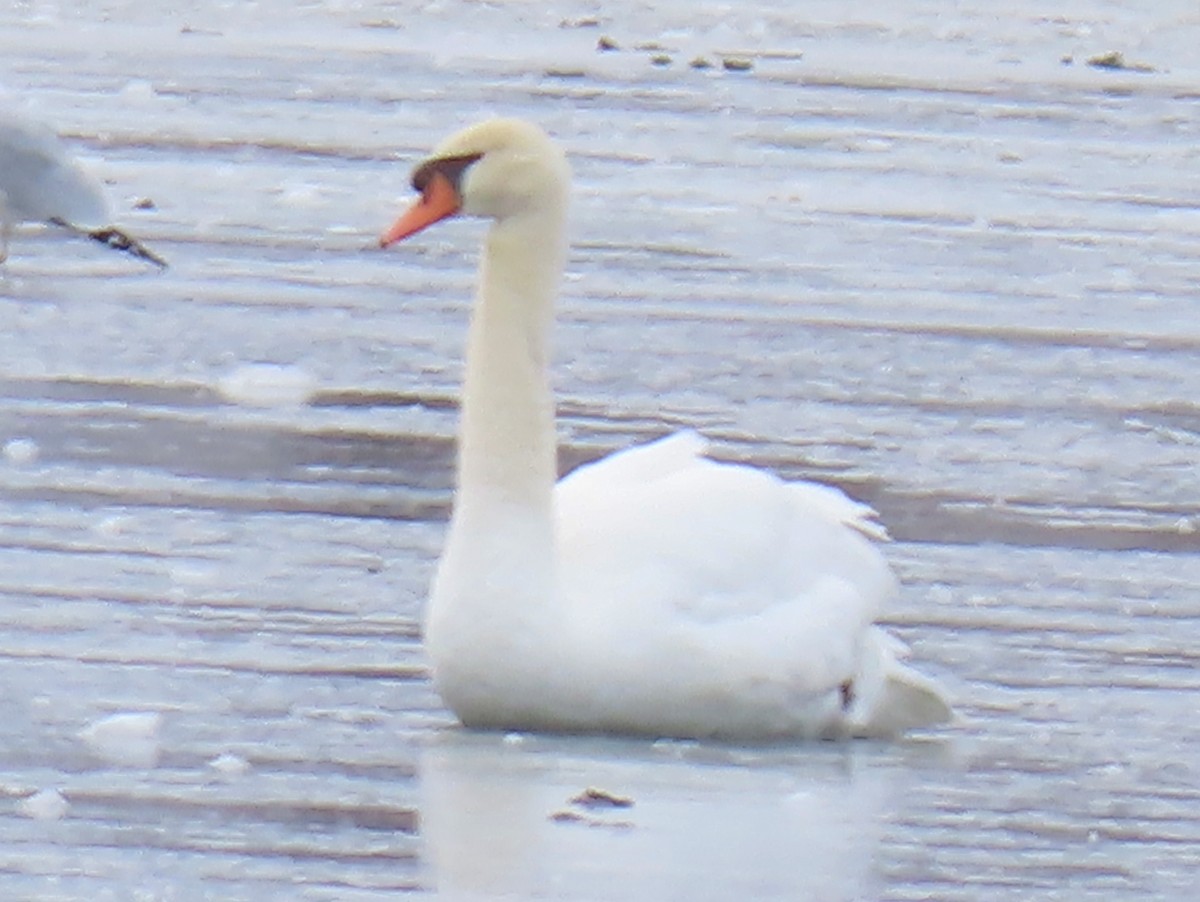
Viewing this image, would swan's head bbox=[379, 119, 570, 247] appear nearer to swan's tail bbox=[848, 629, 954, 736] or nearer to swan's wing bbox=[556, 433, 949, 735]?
swan's wing bbox=[556, 433, 949, 735]

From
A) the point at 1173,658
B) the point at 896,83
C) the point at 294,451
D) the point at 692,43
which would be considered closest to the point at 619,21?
the point at 692,43

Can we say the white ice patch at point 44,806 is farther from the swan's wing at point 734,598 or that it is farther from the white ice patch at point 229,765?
the swan's wing at point 734,598

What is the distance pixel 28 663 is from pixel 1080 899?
2.03m

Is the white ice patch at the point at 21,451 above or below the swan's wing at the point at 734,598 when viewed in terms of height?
below

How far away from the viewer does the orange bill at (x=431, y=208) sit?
6332 millimetres

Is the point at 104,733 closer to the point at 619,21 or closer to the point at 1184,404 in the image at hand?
the point at 1184,404

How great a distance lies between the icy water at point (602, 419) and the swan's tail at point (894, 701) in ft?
0.16

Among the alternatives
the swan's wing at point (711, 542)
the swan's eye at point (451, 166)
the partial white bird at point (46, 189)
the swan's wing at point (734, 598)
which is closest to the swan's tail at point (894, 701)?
the swan's wing at point (734, 598)

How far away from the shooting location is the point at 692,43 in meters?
15.6

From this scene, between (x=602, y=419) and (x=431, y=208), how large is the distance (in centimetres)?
246

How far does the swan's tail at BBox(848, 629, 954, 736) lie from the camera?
6277mm

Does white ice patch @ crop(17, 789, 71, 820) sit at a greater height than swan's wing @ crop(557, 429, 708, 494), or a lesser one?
lesser

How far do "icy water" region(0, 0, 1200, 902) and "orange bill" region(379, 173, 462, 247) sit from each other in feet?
2.61

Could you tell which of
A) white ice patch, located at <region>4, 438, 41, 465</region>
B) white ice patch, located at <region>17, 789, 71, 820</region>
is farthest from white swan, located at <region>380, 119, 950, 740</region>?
white ice patch, located at <region>4, 438, 41, 465</region>
